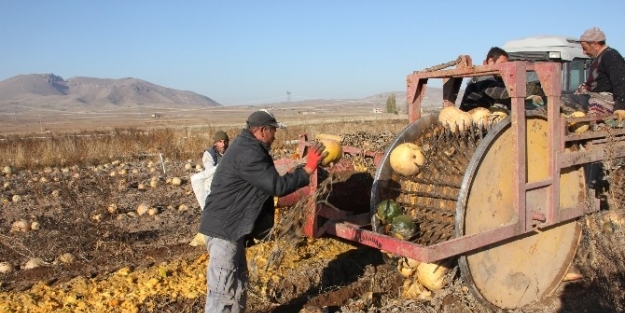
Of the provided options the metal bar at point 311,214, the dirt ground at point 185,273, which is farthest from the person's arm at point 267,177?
the dirt ground at point 185,273

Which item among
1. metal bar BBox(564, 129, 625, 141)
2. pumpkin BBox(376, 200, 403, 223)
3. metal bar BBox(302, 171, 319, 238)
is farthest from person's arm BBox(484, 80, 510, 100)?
metal bar BBox(302, 171, 319, 238)

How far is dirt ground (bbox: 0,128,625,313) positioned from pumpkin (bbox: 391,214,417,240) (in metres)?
0.60

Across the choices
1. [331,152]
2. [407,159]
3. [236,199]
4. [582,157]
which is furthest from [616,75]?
[236,199]

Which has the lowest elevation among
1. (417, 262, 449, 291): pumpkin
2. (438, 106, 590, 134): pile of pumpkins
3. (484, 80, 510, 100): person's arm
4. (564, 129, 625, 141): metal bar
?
Result: (417, 262, 449, 291): pumpkin

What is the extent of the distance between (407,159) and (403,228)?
2.45 ft

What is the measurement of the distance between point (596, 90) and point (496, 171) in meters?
3.12

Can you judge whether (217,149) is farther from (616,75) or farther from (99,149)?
(99,149)

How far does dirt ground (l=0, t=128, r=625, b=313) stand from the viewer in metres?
5.50

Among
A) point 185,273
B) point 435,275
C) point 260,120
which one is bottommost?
point 185,273

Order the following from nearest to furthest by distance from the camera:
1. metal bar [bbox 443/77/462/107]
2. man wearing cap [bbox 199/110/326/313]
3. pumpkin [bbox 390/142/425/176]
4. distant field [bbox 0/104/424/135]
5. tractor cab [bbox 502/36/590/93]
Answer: man wearing cap [bbox 199/110/326/313] < pumpkin [bbox 390/142/425/176] < metal bar [bbox 443/77/462/107] < tractor cab [bbox 502/36/590/93] < distant field [bbox 0/104/424/135]

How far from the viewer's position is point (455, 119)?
5906 millimetres

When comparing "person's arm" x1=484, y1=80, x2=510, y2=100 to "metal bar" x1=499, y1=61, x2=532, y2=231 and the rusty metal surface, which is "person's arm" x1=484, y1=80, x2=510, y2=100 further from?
"metal bar" x1=499, y1=61, x2=532, y2=231

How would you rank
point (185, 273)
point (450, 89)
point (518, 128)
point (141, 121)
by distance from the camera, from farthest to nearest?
1. point (141, 121)
2. point (450, 89)
3. point (185, 273)
4. point (518, 128)

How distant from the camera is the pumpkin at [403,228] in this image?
527 cm
